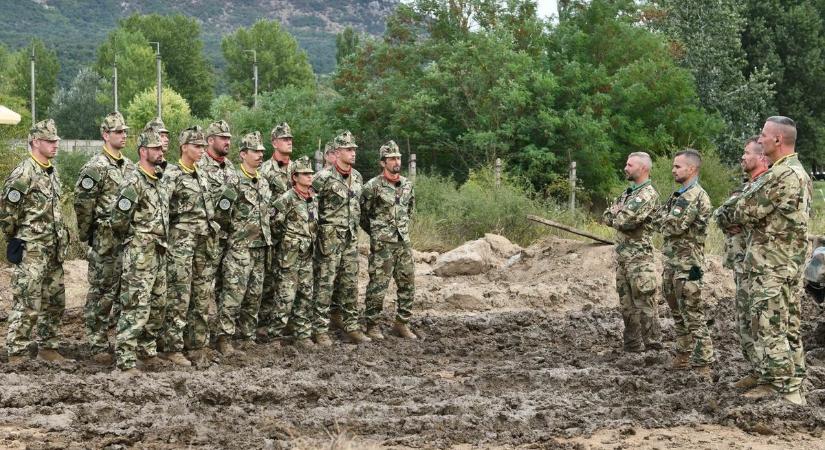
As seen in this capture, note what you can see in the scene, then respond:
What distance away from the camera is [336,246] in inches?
495

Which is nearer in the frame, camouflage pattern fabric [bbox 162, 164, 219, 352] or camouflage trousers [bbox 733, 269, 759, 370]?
camouflage trousers [bbox 733, 269, 759, 370]

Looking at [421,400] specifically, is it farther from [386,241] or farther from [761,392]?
[386,241]

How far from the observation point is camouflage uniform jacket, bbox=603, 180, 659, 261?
11164 millimetres

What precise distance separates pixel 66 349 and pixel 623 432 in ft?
20.2

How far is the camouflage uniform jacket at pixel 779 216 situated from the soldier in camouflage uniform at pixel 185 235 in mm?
5201

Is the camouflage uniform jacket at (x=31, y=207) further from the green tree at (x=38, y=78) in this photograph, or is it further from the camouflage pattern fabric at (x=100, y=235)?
the green tree at (x=38, y=78)

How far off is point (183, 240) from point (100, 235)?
0.83 meters

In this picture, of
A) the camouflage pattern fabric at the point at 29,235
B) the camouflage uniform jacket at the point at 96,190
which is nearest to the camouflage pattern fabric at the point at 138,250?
the camouflage uniform jacket at the point at 96,190

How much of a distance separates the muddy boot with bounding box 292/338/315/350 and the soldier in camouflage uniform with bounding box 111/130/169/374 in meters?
1.98

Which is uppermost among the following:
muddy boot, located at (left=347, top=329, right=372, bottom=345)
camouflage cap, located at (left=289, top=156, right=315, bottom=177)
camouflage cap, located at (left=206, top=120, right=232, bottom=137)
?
camouflage cap, located at (left=206, top=120, right=232, bottom=137)

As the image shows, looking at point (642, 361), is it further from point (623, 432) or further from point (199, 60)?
point (199, 60)

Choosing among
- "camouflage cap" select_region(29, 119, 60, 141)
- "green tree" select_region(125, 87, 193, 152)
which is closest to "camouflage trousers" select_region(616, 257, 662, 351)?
"camouflage cap" select_region(29, 119, 60, 141)

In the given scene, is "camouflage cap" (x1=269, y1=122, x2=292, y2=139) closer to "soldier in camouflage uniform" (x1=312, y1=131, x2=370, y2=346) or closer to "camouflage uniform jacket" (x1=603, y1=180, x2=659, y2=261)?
"soldier in camouflage uniform" (x1=312, y1=131, x2=370, y2=346)

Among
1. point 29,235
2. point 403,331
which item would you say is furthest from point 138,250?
point 403,331
